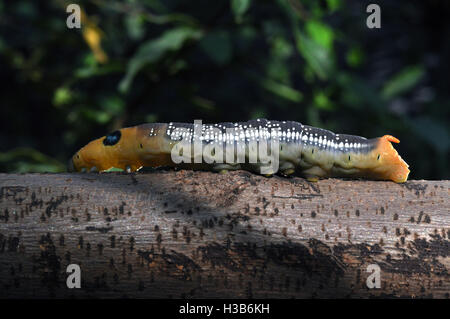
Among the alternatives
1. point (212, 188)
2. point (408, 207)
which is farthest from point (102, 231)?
point (408, 207)

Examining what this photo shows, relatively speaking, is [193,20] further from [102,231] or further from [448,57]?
[448,57]

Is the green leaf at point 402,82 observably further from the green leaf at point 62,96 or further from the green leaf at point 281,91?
the green leaf at point 62,96

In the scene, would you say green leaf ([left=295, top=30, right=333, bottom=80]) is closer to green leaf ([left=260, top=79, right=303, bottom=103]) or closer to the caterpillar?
green leaf ([left=260, top=79, right=303, bottom=103])

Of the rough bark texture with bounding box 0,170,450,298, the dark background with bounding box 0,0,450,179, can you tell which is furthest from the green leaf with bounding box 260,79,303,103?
the rough bark texture with bounding box 0,170,450,298

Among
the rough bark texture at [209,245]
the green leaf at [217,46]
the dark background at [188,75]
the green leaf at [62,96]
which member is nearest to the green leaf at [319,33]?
the dark background at [188,75]

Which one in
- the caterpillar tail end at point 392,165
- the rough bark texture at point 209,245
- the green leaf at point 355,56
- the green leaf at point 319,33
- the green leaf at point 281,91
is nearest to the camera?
the rough bark texture at point 209,245

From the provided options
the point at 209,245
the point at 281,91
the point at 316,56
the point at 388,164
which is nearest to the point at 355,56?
the point at 281,91

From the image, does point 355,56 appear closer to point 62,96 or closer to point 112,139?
point 62,96
